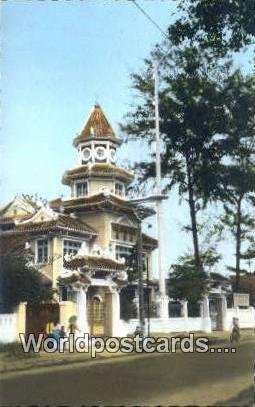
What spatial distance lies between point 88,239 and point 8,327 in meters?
7.14

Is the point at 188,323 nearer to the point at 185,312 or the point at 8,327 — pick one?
the point at 185,312

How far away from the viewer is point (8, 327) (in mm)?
16953

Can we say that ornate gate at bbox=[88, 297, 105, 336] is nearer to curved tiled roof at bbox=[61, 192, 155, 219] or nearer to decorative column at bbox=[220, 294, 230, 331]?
curved tiled roof at bbox=[61, 192, 155, 219]

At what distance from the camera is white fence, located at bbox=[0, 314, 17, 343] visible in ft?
52.1

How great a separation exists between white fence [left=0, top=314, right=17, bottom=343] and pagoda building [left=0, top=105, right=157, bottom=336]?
2776 mm

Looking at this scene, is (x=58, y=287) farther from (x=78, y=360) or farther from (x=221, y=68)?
(x=221, y=68)

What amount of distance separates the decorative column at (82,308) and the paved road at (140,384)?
5.91 meters

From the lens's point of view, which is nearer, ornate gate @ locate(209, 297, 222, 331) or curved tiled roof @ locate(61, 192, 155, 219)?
curved tiled roof @ locate(61, 192, 155, 219)

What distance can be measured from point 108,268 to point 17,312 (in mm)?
5373

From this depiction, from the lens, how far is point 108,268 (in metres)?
22.4

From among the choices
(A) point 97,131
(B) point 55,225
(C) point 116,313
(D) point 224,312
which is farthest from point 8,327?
(A) point 97,131

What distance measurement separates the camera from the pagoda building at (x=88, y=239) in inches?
811

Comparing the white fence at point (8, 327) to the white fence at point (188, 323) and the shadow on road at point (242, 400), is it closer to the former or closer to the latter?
the white fence at point (188, 323)

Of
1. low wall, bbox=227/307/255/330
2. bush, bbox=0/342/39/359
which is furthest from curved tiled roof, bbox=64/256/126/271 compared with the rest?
bush, bbox=0/342/39/359
